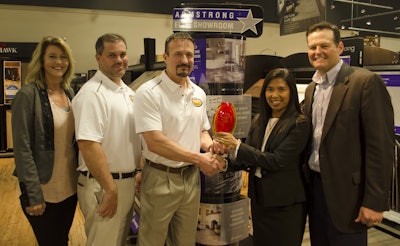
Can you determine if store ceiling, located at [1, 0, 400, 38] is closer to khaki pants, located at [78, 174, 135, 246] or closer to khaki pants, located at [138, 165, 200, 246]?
khaki pants, located at [138, 165, 200, 246]

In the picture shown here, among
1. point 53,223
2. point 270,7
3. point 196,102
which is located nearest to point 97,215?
point 53,223

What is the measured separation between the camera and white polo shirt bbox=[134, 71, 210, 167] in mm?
2088

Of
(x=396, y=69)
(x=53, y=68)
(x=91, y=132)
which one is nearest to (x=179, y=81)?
(x=91, y=132)

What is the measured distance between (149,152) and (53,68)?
2.48 ft

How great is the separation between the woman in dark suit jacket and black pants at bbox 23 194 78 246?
1.04m

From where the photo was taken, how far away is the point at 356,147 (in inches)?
80.2

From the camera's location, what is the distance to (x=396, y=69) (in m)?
3.85

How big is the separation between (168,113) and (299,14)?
359cm

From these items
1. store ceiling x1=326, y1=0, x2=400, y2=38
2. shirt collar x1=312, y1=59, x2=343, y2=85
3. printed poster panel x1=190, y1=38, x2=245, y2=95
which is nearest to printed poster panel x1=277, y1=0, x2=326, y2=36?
printed poster panel x1=190, y1=38, x2=245, y2=95

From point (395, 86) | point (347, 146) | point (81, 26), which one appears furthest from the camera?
point (81, 26)

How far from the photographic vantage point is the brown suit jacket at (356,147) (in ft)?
6.49

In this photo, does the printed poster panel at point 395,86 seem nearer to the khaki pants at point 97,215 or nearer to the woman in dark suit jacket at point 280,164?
the woman in dark suit jacket at point 280,164

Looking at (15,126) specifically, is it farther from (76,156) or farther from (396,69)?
(396,69)

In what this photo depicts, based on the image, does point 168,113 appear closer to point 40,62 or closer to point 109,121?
point 109,121
